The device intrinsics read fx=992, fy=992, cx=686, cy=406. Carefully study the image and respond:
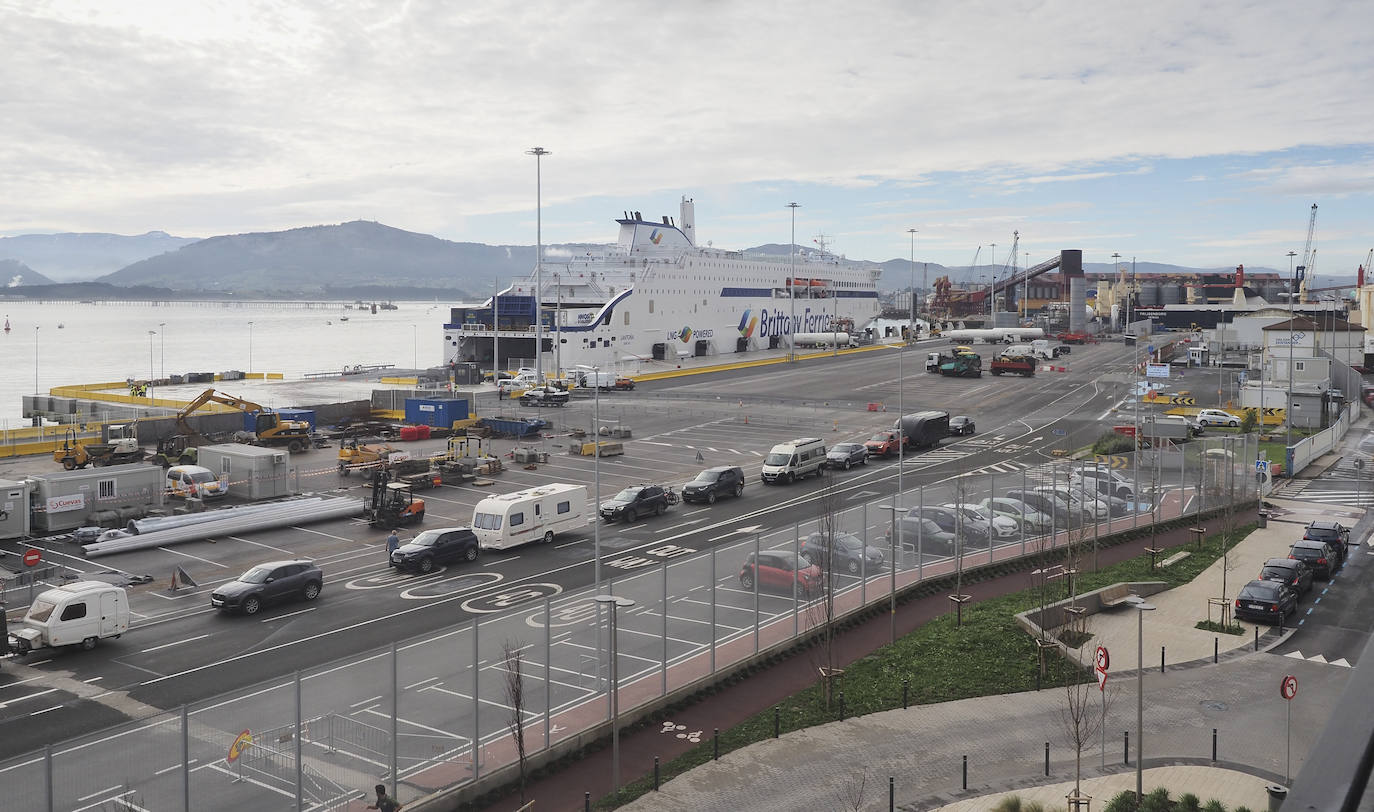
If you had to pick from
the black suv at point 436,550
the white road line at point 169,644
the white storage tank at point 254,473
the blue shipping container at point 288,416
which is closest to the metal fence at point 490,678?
the black suv at point 436,550

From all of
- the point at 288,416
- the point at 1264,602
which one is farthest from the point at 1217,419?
the point at 288,416

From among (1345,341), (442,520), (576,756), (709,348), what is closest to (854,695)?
(576,756)

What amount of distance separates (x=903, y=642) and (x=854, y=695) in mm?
3339

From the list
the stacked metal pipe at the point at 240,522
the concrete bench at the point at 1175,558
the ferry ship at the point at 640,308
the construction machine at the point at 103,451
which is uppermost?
the ferry ship at the point at 640,308

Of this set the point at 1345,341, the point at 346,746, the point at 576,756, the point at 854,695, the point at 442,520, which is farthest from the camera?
the point at 1345,341

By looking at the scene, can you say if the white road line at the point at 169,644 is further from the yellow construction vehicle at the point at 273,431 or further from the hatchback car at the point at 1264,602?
the yellow construction vehicle at the point at 273,431

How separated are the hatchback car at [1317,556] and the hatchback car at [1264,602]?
3993mm

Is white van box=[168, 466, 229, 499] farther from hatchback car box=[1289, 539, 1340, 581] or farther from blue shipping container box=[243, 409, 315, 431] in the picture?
hatchback car box=[1289, 539, 1340, 581]

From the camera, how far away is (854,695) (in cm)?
1806

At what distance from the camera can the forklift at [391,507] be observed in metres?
32.0

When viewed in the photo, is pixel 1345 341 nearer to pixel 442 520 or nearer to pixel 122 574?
pixel 442 520

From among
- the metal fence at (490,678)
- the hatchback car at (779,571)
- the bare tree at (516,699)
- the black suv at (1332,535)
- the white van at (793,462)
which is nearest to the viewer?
the metal fence at (490,678)

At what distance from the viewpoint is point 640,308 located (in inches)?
3565

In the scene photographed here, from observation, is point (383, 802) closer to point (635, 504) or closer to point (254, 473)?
point (635, 504)
